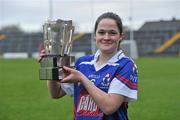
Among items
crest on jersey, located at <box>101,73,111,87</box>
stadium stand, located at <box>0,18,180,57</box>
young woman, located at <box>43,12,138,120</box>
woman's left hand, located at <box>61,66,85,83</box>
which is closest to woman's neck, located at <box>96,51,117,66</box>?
young woman, located at <box>43,12,138,120</box>

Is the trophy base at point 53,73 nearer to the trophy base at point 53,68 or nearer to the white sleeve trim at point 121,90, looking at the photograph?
the trophy base at point 53,68

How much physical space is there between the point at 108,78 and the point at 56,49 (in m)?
0.36

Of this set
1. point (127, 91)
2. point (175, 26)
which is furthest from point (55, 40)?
point (175, 26)

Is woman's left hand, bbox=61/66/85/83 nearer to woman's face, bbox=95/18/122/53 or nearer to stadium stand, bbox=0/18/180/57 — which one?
woman's face, bbox=95/18/122/53

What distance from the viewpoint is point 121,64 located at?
3088mm

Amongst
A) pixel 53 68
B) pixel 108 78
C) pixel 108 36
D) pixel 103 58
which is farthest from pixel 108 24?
pixel 53 68

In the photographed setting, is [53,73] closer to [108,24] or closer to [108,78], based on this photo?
[108,78]

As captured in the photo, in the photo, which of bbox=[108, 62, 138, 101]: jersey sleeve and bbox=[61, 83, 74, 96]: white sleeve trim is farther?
bbox=[61, 83, 74, 96]: white sleeve trim

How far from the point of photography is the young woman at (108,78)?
3002 mm

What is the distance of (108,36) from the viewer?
304 centimetres

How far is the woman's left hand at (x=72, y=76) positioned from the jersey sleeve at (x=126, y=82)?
0.21 metres

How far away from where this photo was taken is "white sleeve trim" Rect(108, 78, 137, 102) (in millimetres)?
2998

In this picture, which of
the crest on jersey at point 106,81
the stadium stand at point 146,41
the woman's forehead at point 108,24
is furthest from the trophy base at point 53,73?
the stadium stand at point 146,41

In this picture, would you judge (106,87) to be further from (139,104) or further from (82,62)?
(139,104)
